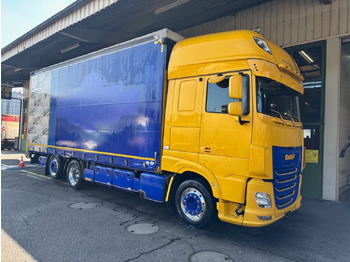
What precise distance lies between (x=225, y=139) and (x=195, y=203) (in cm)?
141

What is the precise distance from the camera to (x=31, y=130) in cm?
997

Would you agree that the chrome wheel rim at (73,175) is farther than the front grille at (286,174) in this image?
Yes

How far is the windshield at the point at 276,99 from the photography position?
14.1 ft

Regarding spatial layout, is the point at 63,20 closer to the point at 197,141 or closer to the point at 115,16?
the point at 115,16

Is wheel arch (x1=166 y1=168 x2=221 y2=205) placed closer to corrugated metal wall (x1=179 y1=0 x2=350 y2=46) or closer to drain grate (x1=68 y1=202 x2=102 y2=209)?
drain grate (x1=68 y1=202 x2=102 y2=209)

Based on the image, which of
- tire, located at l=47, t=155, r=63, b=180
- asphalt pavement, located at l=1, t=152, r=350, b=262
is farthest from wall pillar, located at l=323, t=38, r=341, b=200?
tire, located at l=47, t=155, r=63, b=180

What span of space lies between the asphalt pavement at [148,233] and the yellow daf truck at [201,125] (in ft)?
1.57

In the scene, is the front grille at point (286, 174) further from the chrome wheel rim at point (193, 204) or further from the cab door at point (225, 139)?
the chrome wheel rim at point (193, 204)

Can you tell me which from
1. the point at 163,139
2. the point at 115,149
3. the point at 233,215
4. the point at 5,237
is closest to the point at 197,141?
the point at 163,139

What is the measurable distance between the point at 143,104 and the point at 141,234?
277 centimetres

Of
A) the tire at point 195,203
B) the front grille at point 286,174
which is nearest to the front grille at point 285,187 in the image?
the front grille at point 286,174

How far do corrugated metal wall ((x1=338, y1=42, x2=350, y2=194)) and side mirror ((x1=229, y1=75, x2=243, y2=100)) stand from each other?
498 cm

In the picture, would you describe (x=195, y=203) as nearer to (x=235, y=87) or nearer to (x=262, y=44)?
(x=235, y=87)

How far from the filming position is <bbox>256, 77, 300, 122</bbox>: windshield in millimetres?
4293
